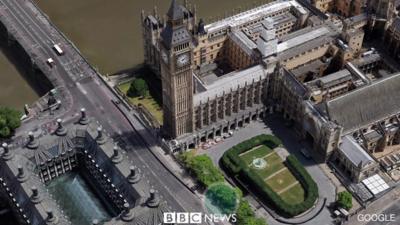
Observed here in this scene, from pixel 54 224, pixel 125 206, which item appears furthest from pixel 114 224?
pixel 54 224

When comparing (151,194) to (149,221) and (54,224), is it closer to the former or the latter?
(149,221)

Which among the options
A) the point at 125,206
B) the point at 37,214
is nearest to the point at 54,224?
the point at 37,214

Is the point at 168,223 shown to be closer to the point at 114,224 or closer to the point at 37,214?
the point at 114,224

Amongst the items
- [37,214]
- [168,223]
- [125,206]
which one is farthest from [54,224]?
[168,223]

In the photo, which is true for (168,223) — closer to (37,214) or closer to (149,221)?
(149,221)

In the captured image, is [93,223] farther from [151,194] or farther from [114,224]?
[151,194]
